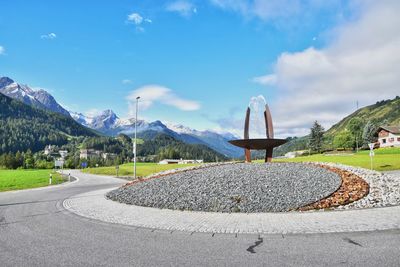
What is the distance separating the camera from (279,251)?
7.00 metres

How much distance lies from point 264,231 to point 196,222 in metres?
2.54

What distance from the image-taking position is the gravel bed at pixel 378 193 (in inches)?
503

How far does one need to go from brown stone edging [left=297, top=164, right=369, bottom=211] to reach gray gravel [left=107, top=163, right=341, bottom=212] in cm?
25

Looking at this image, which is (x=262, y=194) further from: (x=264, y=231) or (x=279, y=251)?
(x=279, y=251)

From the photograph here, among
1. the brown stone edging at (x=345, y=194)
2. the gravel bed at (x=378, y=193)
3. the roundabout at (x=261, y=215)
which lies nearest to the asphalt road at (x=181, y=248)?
the roundabout at (x=261, y=215)

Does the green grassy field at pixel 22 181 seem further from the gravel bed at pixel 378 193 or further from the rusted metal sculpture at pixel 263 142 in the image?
the gravel bed at pixel 378 193

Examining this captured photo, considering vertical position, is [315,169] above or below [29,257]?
above

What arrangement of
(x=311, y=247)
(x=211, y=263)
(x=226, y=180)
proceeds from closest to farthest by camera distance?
(x=211, y=263)
(x=311, y=247)
(x=226, y=180)

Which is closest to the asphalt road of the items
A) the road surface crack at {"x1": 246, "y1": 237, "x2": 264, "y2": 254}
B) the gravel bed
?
the road surface crack at {"x1": 246, "y1": 237, "x2": 264, "y2": 254}

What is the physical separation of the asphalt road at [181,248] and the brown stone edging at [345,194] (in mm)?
4079

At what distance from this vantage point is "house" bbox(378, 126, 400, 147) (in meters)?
87.2

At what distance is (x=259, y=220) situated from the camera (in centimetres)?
1052

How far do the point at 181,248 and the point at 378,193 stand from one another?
10.9 m

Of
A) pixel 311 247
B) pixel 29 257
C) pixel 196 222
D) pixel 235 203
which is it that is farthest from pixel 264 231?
pixel 29 257
